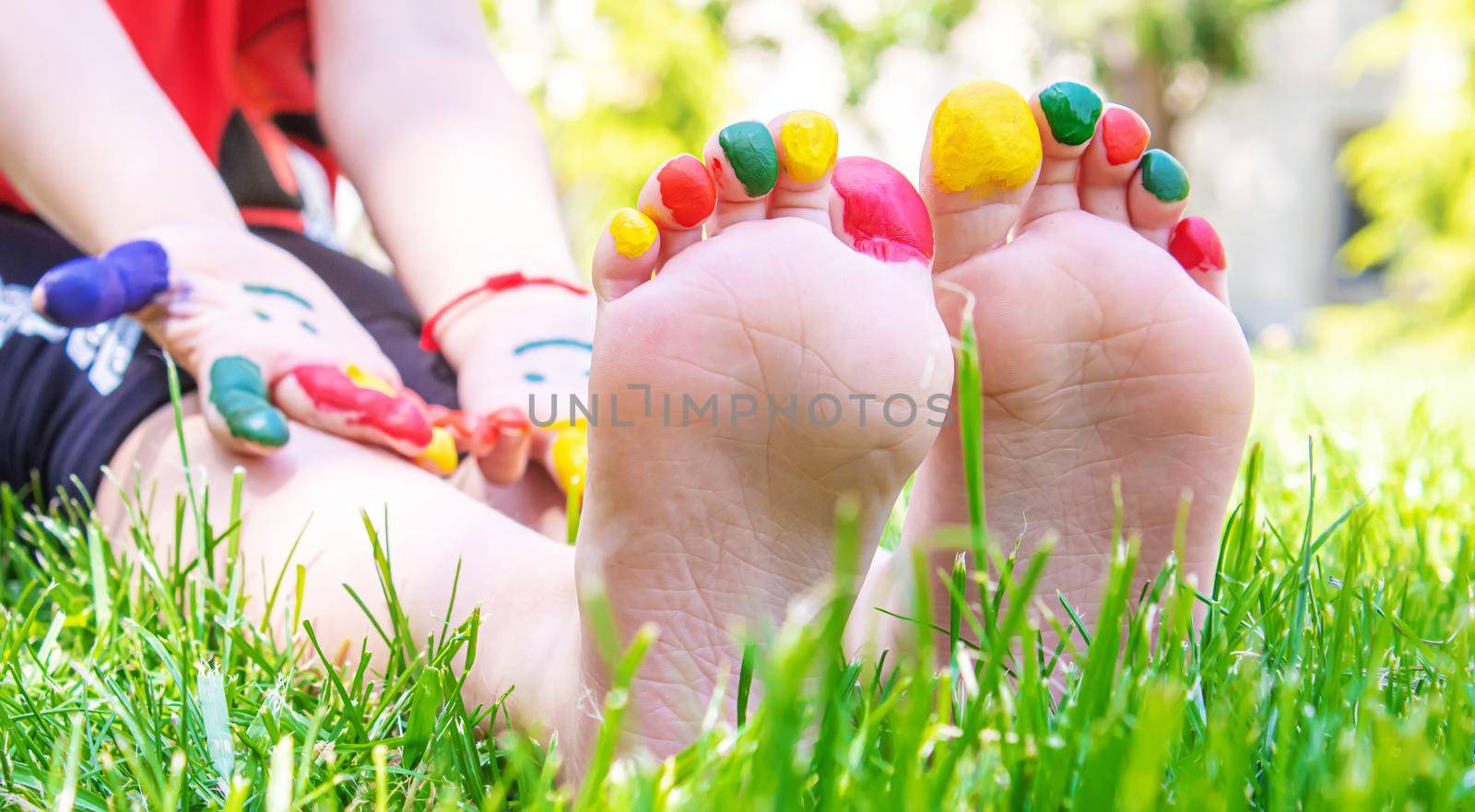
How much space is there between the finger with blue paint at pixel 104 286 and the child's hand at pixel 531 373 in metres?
0.28

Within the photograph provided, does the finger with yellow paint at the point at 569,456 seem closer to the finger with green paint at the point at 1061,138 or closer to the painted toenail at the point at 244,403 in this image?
the painted toenail at the point at 244,403

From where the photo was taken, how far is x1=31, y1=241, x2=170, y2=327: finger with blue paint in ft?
3.09

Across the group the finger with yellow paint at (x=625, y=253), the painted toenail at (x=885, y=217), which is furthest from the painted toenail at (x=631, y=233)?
the painted toenail at (x=885, y=217)

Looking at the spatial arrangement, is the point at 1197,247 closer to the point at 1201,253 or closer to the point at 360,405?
the point at 1201,253

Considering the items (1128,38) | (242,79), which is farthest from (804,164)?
(1128,38)

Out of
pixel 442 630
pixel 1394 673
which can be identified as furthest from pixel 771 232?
pixel 1394 673

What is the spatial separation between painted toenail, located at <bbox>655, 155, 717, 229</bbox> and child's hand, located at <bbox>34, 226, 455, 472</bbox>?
1.35 feet

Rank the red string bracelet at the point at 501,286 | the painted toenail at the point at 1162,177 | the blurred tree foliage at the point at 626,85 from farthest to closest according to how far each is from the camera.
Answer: the blurred tree foliage at the point at 626,85 → the red string bracelet at the point at 501,286 → the painted toenail at the point at 1162,177

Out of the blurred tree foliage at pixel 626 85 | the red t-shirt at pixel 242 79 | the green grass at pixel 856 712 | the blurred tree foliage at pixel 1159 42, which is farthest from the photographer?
the blurred tree foliage at pixel 1159 42

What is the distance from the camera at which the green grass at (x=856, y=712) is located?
1.56 feet

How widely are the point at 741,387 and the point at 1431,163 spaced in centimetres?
688

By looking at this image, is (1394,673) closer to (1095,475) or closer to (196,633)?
(1095,475)

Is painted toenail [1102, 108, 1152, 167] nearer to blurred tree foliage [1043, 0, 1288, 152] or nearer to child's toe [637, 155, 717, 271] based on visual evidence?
child's toe [637, 155, 717, 271]

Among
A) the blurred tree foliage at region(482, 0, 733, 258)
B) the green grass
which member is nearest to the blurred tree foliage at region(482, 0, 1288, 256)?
the blurred tree foliage at region(482, 0, 733, 258)
